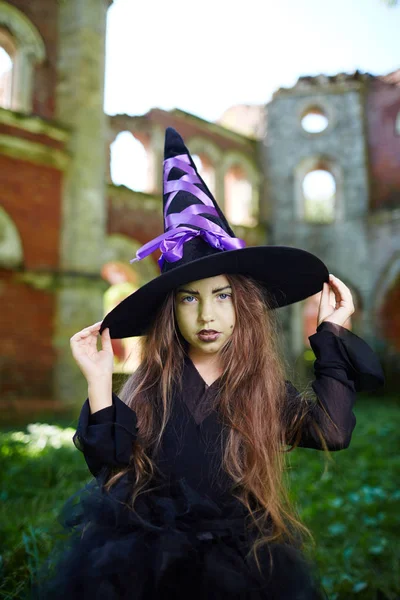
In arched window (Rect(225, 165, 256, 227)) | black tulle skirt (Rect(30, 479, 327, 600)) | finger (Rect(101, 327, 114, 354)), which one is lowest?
black tulle skirt (Rect(30, 479, 327, 600))

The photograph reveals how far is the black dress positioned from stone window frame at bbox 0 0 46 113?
24.3 feet

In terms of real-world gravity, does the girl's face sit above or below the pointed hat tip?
below

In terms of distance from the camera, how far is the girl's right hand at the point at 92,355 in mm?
1600

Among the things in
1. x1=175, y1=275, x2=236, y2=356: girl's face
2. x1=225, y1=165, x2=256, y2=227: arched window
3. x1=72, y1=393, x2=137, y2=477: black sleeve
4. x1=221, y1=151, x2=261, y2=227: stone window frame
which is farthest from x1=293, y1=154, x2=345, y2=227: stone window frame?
x1=72, y1=393, x2=137, y2=477: black sleeve

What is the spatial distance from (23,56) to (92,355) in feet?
25.3

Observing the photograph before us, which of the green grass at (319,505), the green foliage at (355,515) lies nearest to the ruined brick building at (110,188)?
the green grass at (319,505)

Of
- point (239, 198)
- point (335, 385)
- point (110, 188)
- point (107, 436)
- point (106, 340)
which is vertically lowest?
point (107, 436)

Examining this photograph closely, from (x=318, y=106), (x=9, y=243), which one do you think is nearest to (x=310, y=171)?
(x=318, y=106)

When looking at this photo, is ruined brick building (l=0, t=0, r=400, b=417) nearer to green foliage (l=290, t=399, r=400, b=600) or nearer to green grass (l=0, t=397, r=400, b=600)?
green grass (l=0, t=397, r=400, b=600)

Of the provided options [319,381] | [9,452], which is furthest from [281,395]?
[9,452]

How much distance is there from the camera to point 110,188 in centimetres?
983

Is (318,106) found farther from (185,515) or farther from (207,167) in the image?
(185,515)

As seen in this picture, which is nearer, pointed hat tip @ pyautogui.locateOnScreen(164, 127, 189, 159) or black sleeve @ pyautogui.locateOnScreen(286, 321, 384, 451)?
black sleeve @ pyautogui.locateOnScreen(286, 321, 384, 451)

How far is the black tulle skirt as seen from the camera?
48.7 inches
